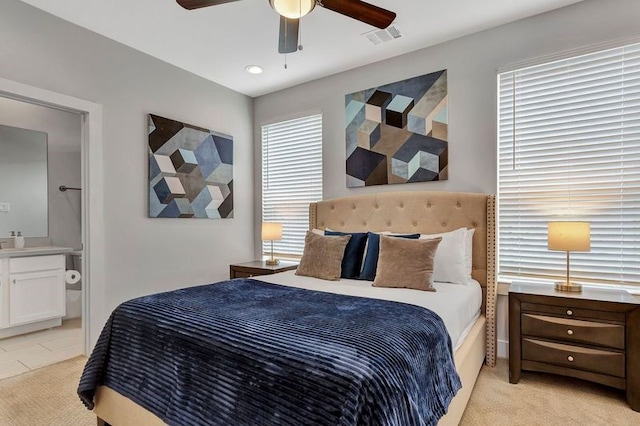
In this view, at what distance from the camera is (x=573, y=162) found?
109 inches

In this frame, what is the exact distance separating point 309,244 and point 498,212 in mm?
1681

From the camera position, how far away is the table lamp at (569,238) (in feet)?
8.08

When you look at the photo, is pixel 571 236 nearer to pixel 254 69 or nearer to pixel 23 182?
pixel 254 69

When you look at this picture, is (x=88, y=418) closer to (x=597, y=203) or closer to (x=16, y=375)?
(x=16, y=375)

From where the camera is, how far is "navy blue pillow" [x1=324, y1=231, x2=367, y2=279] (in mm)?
3004

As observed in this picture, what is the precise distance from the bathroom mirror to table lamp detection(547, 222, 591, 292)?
206 inches

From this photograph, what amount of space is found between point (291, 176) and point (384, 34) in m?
1.94

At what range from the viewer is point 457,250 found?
9.01 ft

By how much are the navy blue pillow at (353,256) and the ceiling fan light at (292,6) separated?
1.83 metres

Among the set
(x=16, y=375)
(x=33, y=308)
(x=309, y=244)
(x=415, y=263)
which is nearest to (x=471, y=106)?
(x=415, y=263)

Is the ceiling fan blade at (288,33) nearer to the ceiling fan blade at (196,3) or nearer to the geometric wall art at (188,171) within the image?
the ceiling fan blade at (196,3)

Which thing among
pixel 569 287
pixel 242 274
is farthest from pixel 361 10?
pixel 242 274

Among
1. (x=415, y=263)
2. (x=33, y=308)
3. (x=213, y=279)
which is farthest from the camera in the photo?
(x=213, y=279)

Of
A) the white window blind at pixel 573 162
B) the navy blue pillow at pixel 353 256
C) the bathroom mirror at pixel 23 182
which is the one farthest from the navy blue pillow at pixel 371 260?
the bathroom mirror at pixel 23 182
